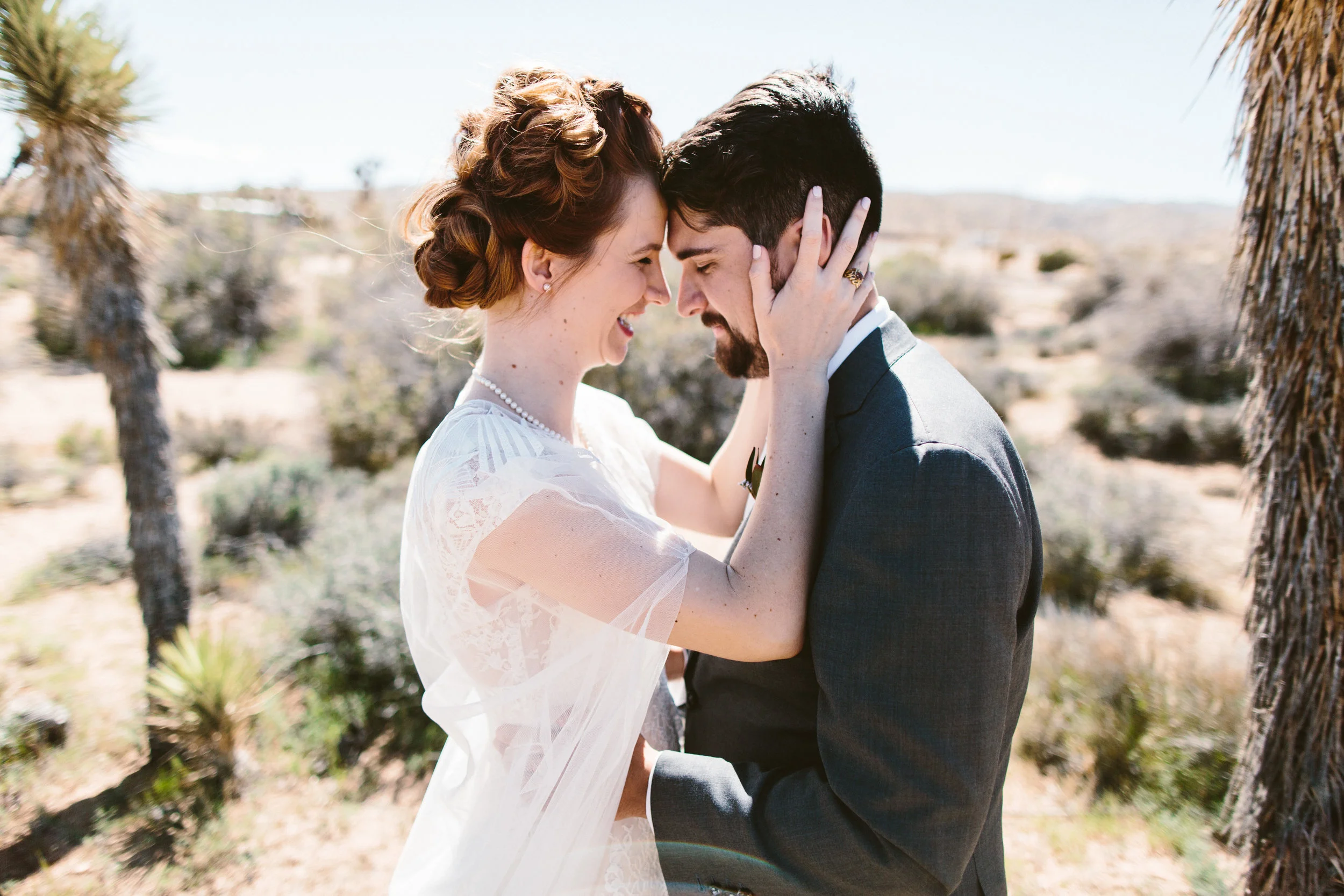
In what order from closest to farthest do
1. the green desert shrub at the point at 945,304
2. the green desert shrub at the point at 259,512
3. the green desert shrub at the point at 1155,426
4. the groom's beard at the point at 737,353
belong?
the groom's beard at the point at 737,353
the green desert shrub at the point at 259,512
the green desert shrub at the point at 1155,426
the green desert shrub at the point at 945,304

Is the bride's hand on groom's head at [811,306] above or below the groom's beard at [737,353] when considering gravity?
above

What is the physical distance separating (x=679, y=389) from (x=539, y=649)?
23.7 feet

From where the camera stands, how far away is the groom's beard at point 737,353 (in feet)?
6.17

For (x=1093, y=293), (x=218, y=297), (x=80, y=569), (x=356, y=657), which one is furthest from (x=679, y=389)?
(x=1093, y=293)

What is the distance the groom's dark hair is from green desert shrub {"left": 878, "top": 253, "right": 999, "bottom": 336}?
63.0ft

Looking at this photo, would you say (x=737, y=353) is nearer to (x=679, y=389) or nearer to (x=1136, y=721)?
(x=1136, y=721)

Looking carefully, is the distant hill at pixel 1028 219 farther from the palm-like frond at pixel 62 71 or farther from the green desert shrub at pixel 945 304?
the palm-like frond at pixel 62 71

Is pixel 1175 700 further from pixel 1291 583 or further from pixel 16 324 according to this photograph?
pixel 16 324

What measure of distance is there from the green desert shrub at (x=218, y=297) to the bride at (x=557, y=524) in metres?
16.5

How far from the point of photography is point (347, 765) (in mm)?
4617

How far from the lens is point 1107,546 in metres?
7.51

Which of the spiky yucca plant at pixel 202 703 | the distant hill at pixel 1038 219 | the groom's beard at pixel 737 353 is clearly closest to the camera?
the groom's beard at pixel 737 353

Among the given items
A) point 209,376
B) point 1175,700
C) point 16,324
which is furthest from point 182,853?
point 16,324

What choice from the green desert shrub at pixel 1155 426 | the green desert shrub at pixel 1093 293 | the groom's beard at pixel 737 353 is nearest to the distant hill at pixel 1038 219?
the green desert shrub at pixel 1093 293
